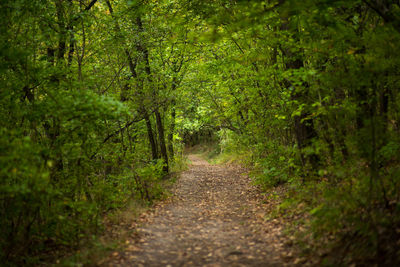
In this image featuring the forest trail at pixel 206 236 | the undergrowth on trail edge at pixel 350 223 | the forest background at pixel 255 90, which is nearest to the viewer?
the undergrowth on trail edge at pixel 350 223

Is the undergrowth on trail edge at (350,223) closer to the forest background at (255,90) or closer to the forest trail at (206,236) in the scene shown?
the forest background at (255,90)

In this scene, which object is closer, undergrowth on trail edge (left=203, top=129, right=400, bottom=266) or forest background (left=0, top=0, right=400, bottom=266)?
undergrowth on trail edge (left=203, top=129, right=400, bottom=266)

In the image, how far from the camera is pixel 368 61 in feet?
15.6

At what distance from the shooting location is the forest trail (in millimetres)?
4816

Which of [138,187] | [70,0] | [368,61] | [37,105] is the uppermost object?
[70,0]

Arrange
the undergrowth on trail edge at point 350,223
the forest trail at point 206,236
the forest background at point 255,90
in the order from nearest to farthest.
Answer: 1. the undergrowth on trail edge at point 350,223
2. the forest background at point 255,90
3. the forest trail at point 206,236

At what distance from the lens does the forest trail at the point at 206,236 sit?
4.82 metres

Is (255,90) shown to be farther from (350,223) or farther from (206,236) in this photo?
(350,223)

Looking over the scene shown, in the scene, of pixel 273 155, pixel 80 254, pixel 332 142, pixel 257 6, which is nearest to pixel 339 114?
pixel 332 142

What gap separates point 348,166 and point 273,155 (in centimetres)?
393

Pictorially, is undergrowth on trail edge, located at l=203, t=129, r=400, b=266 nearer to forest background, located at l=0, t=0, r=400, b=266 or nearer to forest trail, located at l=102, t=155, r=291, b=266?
forest background, located at l=0, t=0, r=400, b=266

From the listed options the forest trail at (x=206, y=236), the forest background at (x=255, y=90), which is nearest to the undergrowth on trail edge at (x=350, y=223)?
the forest background at (x=255, y=90)

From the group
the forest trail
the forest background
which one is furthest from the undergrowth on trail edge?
the forest trail

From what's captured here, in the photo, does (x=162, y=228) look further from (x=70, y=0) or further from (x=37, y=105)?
(x=70, y=0)
